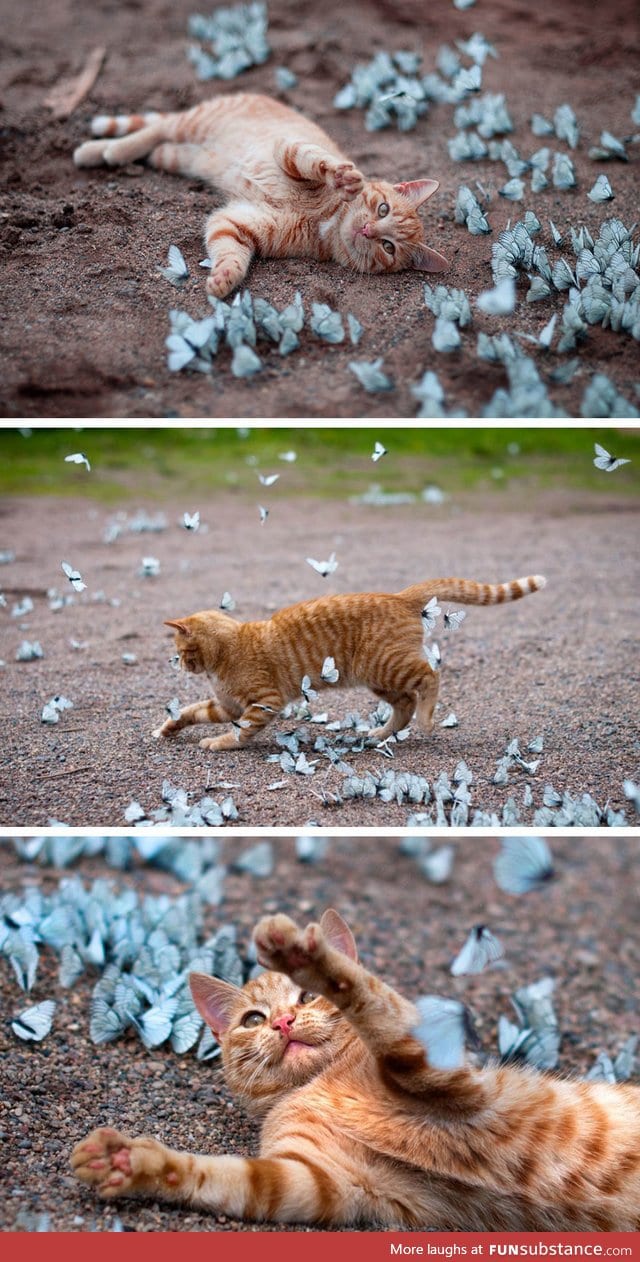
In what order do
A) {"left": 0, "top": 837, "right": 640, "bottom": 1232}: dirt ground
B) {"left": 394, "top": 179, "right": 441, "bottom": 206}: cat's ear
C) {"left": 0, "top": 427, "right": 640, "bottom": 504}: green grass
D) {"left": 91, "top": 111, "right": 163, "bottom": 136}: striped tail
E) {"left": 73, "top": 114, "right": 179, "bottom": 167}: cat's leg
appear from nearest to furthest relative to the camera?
{"left": 0, "top": 837, "right": 640, "bottom": 1232}: dirt ground → {"left": 394, "top": 179, "right": 441, "bottom": 206}: cat's ear → {"left": 73, "top": 114, "right": 179, "bottom": 167}: cat's leg → {"left": 91, "top": 111, "right": 163, "bottom": 136}: striped tail → {"left": 0, "top": 427, "right": 640, "bottom": 504}: green grass

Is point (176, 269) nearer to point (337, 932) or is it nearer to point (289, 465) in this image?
point (289, 465)

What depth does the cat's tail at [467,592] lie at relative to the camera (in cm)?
300

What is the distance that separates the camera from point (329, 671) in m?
2.94

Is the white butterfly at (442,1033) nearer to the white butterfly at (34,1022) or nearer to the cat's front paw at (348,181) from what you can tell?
the white butterfly at (34,1022)

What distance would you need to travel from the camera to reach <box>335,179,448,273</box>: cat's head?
342cm

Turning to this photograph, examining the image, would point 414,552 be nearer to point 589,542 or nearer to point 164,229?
point 589,542

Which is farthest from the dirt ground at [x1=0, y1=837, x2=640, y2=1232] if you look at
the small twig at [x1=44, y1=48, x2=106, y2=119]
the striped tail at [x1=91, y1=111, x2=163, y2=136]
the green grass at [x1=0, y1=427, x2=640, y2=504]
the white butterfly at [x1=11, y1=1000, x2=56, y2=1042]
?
the small twig at [x1=44, y1=48, x2=106, y2=119]

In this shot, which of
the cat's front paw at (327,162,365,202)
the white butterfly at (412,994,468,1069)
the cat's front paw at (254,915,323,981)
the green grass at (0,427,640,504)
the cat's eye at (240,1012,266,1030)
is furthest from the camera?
the green grass at (0,427,640,504)

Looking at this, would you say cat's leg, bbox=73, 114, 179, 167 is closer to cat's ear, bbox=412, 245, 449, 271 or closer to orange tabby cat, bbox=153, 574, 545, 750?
cat's ear, bbox=412, 245, 449, 271

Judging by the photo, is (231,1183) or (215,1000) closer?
(231,1183)

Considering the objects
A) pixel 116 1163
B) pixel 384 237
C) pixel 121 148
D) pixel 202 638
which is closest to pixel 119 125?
pixel 121 148

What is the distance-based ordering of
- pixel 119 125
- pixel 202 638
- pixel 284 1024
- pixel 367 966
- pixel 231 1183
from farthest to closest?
1. pixel 119 125
2. pixel 367 966
3. pixel 202 638
4. pixel 284 1024
5. pixel 231 1183

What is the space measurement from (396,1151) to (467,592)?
141cm

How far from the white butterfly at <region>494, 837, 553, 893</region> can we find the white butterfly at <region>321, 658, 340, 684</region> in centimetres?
86
